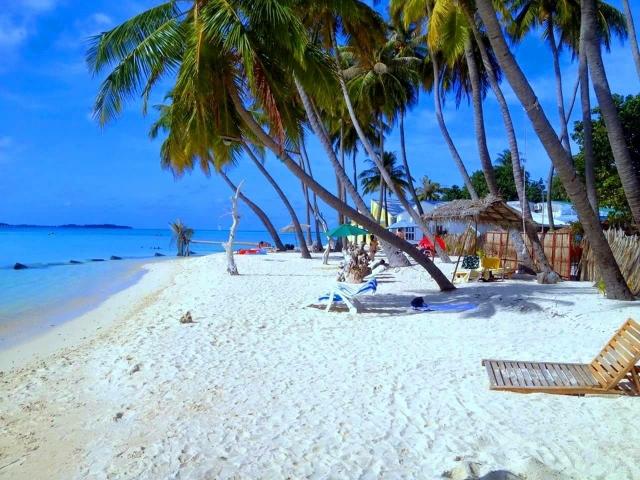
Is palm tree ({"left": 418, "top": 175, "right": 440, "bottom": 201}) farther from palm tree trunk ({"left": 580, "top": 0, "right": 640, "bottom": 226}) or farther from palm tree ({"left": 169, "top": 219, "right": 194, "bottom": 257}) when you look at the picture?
palm tree trunk ({"left": 580, "top": 0, "right": 640, "bottom": 226})

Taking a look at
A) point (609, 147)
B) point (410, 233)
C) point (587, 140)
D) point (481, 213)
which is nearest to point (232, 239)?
point (481, 213)

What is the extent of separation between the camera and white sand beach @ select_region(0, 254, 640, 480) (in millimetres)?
3430

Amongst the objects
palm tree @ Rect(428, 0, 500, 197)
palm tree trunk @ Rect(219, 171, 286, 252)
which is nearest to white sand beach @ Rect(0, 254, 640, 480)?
palm tree @ Rect(428, 0, 500, 197)

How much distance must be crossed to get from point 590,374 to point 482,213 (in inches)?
300

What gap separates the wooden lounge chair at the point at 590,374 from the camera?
4410mm

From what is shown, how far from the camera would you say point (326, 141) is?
1141 cm

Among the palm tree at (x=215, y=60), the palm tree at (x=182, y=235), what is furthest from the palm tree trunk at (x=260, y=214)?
the palm tree at (x=215, y=60)

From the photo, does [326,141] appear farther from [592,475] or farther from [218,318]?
[592,475]

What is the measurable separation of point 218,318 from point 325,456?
18.2 ft

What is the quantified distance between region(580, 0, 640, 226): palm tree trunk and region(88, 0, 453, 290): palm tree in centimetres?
419

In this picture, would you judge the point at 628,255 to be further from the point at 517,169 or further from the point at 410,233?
the point at 410,233

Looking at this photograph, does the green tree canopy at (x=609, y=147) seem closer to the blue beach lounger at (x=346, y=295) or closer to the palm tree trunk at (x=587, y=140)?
the palm tree trunk at (x=587, y=140)

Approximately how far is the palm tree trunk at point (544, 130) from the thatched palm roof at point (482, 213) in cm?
339

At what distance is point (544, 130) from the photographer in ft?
26.1
